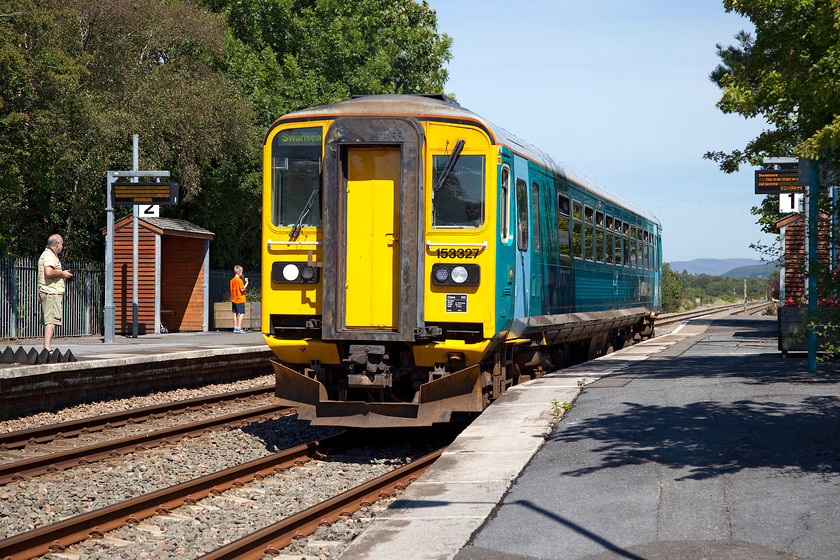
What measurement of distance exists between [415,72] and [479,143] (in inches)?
1596

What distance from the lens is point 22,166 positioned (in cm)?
2358

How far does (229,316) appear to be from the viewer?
27.9m

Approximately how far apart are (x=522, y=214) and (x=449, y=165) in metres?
1.53

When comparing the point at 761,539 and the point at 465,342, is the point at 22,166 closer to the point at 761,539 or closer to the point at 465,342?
the point at 465,342

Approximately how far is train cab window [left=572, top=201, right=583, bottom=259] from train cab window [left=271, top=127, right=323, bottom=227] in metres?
5.19

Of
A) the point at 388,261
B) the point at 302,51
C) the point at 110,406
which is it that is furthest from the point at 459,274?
the point at 302,51

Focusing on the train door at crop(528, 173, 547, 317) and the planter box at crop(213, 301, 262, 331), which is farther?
the planter box at crop(213, 301, 262, 331)

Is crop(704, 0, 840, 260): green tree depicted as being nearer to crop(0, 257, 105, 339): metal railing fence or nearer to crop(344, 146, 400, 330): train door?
crop(344, 146, 400, 330): train door

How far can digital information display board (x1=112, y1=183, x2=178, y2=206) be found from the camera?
69.5ft

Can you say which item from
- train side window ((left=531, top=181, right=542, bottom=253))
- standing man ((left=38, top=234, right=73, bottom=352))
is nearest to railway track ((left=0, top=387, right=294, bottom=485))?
standing man ((left=38, top=234, right=73, bottom=352))

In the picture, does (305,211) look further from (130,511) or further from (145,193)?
(145,193)

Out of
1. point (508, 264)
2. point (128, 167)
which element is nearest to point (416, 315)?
point (508, 264)

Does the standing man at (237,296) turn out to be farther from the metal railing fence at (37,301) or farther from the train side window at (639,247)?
the train side window at (639,247)

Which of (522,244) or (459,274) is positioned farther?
(522,244)
